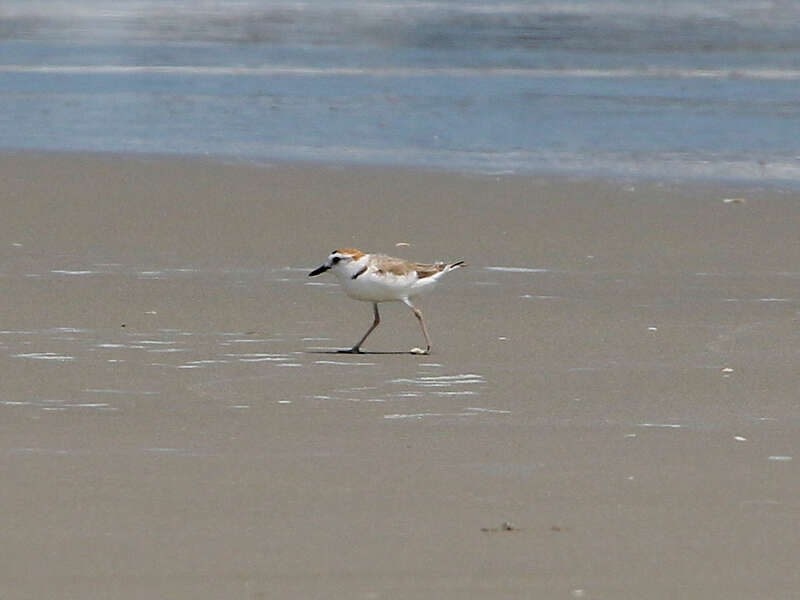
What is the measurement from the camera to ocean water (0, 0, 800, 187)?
16875mm

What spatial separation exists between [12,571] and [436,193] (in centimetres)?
952

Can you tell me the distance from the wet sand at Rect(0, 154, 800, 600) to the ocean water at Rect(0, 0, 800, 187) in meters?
3.46

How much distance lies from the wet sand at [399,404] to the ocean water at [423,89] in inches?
136

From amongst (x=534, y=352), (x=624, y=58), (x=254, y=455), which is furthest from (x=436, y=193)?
(x=624, y=58)

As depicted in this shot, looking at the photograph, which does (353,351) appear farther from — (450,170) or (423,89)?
(423,89)

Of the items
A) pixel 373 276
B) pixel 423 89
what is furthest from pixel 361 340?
pixel 423 89

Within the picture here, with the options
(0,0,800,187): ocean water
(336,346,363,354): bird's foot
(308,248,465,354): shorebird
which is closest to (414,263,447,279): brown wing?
(308,248,465,354): shorebird

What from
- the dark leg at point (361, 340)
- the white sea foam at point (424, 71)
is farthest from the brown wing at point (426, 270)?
the white sea foam at point (424, 71)

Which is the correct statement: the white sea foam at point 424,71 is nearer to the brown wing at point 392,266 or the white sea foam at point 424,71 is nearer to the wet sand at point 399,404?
the wet sand at point 399,404

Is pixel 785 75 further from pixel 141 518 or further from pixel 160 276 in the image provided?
pixel 141 518

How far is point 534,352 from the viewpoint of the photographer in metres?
8.39

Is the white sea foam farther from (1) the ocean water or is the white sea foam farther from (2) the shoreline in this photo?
(2) the shoreline

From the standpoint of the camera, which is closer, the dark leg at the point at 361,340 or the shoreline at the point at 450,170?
the dark leg at the point at 361,340

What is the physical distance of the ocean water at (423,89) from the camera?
16875 millimetres
